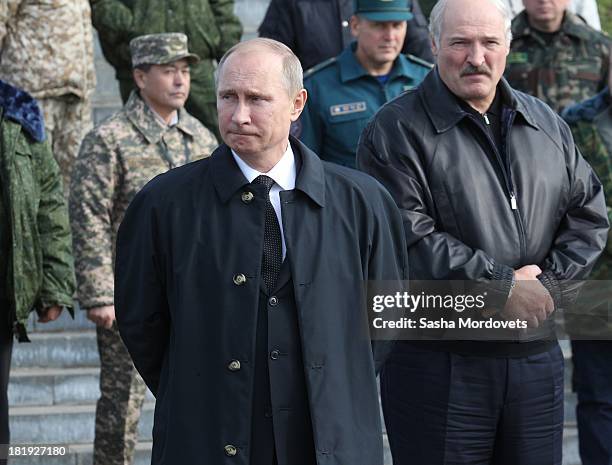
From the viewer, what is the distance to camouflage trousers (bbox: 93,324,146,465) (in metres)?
6.81

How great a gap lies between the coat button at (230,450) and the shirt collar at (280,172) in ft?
2.63

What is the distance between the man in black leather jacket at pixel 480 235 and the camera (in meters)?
5.08

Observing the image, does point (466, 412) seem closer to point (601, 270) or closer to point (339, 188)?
point (339, 188)

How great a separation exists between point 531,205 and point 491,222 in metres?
0.18

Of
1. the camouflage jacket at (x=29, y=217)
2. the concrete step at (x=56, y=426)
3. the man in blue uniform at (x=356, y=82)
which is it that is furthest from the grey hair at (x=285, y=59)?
the concrete step at (x=56, y=426)

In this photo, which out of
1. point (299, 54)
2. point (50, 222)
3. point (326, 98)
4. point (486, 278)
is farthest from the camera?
point (299, 54)

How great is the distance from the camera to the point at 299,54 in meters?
8.41

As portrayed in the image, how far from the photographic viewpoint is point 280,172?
4.48m

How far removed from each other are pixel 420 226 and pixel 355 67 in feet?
7.64

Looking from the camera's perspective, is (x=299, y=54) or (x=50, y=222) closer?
(x=50, y=222)

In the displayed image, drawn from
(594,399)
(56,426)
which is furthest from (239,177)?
(56,426)

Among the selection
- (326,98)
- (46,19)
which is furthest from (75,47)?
(326,98)

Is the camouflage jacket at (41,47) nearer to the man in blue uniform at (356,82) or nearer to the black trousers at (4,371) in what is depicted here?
the man in blue uniform at (356,82)

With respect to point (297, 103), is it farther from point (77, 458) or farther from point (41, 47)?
point (41, 47)
